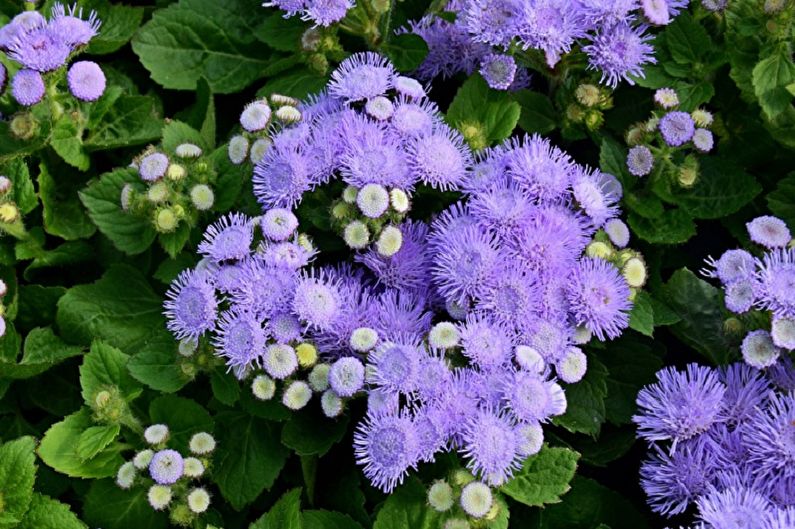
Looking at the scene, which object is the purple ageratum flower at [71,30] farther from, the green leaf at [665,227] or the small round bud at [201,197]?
the green leaf at [665,227]

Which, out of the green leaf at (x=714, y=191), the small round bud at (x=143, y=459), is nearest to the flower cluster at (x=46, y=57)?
the small round bud at (x=143, y=459)

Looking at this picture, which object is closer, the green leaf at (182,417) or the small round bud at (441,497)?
the small round bud at (441,497)

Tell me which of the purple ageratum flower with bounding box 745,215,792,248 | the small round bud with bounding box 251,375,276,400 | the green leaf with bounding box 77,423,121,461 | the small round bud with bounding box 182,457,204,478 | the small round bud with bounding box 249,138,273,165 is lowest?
the green leaf with bounding box 77,423,121,461

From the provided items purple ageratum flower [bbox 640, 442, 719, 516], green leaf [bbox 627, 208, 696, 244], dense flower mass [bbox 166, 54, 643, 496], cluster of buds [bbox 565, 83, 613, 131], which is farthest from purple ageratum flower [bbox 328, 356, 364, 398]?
cluster of buds [bbox 565, 83, 613, 131]

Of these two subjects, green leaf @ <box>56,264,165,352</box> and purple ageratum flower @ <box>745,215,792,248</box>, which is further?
green leaf @ <box>56,264,165,352</box>

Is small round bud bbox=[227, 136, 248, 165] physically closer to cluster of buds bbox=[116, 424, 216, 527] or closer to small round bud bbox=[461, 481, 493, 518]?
cluster of buds bbox=[116, 424, 216, 527]

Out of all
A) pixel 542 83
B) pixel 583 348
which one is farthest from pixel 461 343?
pixel 542 83

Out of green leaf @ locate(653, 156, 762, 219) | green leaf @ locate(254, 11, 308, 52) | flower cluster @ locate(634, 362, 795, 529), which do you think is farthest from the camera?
green leaf @ locate(254, 11, 308, 52)
